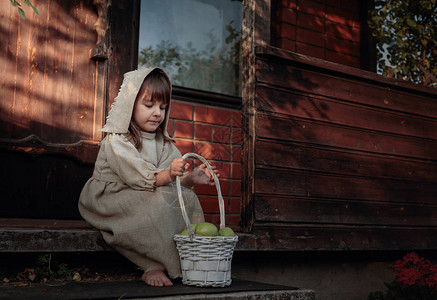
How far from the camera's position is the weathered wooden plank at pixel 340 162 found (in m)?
3.86

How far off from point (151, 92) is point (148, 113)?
0.13 m

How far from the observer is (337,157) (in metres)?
4.23

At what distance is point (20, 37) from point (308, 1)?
122 inches

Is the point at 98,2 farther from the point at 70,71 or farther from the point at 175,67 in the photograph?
the point at 175,67

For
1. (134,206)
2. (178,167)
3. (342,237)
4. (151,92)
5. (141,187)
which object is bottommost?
(342,237)

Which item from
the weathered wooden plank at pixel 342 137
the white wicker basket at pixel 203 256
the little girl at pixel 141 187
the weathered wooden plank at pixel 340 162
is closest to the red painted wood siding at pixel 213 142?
the weathered wooden plank at pixel 340 162

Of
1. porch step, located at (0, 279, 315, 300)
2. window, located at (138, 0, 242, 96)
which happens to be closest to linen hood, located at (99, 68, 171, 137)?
porch step, located at (0, 279, 315, 300)

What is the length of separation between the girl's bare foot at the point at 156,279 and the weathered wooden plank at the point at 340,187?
3.71ft

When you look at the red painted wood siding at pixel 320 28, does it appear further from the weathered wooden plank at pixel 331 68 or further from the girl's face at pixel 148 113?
the girl's face at pixel 148 113

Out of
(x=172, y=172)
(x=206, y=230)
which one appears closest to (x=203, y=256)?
(x=206, y=230)

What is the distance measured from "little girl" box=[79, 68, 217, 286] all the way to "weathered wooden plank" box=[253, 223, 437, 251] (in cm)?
84

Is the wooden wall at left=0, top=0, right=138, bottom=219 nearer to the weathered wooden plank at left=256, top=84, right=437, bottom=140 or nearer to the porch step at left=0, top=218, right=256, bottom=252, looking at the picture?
the porch step at left=0, top=218, right=256, bottom=252

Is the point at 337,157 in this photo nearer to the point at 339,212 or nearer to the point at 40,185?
the point at 339,212

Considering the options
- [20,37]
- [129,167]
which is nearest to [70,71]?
[20,37]
